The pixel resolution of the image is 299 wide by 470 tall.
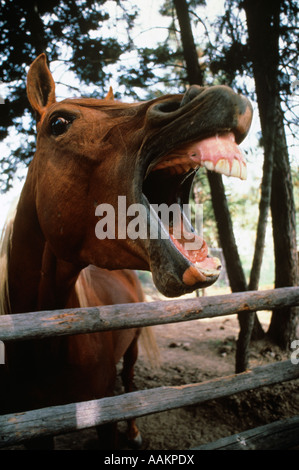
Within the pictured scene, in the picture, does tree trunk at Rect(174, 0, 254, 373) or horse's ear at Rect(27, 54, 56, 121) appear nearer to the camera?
horse's ear at Rect(27, 54, 56, 121)

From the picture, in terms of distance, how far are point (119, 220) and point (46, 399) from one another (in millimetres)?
1356

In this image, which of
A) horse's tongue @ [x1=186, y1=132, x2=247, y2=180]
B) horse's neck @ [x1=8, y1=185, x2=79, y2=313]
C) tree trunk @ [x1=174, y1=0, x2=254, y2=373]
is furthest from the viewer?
tree trunk @ [x1=174, y1=0, x2=254, y2=373]

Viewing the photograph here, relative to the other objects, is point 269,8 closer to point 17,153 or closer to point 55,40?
point 55,40

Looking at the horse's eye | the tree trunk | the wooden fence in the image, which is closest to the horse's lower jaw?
the wooden fence

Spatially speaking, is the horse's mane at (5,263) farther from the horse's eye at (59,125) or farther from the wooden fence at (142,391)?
the horse's eye at (59,125)

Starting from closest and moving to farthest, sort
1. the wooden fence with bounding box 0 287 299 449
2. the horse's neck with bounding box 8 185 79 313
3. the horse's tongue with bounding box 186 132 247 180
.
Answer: the horse's tongue with bounding box 186 132 247 180 → the wooden fence with bounding box 0 287 299 449 → the horse's neck with bounding box 8 185 79 313

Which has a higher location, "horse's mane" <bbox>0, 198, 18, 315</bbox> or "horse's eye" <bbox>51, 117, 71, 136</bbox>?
"horse's eye" <bbox>51, 117, 71, 136</bbox>

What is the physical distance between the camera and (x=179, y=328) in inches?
301

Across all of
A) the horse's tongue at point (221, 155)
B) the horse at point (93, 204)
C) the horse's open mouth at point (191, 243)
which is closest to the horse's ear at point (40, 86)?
the horse at point (93, 204)

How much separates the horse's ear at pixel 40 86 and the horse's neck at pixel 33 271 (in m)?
0.56

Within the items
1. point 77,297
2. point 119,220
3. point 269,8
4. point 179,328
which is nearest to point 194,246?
point 119,220

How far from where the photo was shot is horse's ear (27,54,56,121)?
169cm

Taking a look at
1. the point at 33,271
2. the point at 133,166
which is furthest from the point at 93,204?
the point at 33,271

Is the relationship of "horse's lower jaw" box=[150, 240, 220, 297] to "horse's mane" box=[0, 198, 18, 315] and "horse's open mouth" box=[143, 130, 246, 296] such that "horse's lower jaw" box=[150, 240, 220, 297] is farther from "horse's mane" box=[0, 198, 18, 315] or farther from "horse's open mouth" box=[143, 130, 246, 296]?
"horse's mane" box=[0, 198, 18, 315]
